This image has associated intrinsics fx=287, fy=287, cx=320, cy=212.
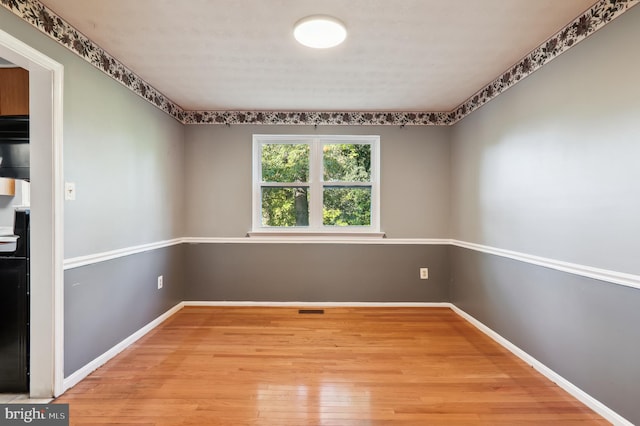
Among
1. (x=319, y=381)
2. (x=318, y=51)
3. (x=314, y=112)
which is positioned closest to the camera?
(x=319, y=381)

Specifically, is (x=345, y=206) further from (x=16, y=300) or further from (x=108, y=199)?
(x=16, y=300)

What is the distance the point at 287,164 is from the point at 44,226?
2.29 metres

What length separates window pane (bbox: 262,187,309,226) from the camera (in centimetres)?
349

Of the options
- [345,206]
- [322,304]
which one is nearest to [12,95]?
[345,206]

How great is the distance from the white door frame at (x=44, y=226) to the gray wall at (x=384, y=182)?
1.69 meters

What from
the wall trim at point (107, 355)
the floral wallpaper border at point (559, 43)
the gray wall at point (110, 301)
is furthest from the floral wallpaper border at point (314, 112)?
the wall trim at point (107, 355)

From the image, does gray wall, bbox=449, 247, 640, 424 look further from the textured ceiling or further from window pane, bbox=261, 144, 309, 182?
window pane, bbox=261, 144, 309, 182

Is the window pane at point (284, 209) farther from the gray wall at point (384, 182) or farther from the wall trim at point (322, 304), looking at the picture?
the wall trim at point (322, 304)

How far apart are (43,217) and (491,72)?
11.1 ft

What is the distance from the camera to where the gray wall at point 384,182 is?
3398 mm

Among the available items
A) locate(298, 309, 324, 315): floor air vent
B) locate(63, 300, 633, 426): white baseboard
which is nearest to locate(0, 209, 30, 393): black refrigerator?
locate(63, 300, 633, 426): white baseboard

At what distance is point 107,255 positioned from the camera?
215 cm

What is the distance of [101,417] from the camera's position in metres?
1.58

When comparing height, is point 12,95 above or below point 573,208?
above
